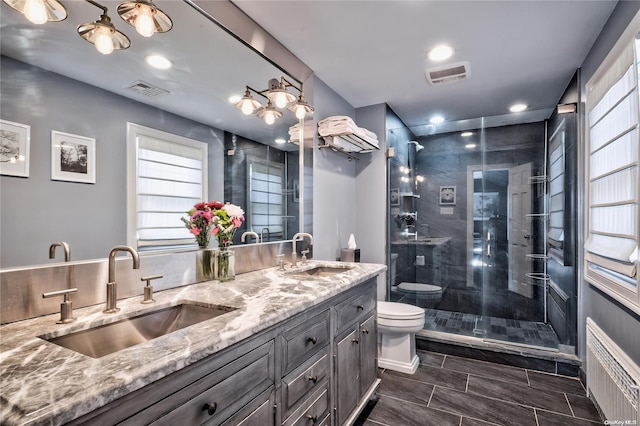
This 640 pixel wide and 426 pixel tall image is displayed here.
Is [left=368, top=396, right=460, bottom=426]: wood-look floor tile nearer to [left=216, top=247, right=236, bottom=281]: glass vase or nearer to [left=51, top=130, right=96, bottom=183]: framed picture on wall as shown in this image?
[left=216, top=247, right=236, bottom=281]: glass vase

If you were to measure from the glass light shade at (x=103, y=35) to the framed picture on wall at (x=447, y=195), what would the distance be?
368 centimetres

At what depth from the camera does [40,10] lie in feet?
3.68

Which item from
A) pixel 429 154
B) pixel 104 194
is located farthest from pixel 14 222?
pixel 429 154

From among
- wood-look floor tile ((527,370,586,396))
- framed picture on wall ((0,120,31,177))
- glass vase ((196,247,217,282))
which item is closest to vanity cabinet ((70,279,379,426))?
glass vase ((196,247,217,282))

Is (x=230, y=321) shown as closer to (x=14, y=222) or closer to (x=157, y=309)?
(x=157, y=309)

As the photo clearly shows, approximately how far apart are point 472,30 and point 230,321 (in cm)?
220

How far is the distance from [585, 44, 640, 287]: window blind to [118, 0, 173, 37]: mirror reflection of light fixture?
7.07ft

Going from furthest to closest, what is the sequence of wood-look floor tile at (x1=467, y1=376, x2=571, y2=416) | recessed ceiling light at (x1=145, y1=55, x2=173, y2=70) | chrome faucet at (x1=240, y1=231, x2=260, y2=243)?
1. wood-look floor tile at (x1=467, y1=376, x2=571, y2=416)
2. chrome faucet at (x1=240, y1=231, x2=260, y2=243)
3. recessed ceiling light at (x1=145, y1=55, x2=173, y2=70)

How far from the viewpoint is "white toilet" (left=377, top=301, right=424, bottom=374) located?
2734 mm

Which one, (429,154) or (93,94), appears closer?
(93,94)

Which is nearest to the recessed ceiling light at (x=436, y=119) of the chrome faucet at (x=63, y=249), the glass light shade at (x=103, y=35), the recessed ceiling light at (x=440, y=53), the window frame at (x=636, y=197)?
the recessed ceiling light at (x=440, y=53)

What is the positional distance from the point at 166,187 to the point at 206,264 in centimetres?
45

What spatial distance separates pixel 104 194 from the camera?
1.33m

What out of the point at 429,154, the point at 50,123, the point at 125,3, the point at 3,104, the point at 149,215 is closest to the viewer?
the point at 3,104
